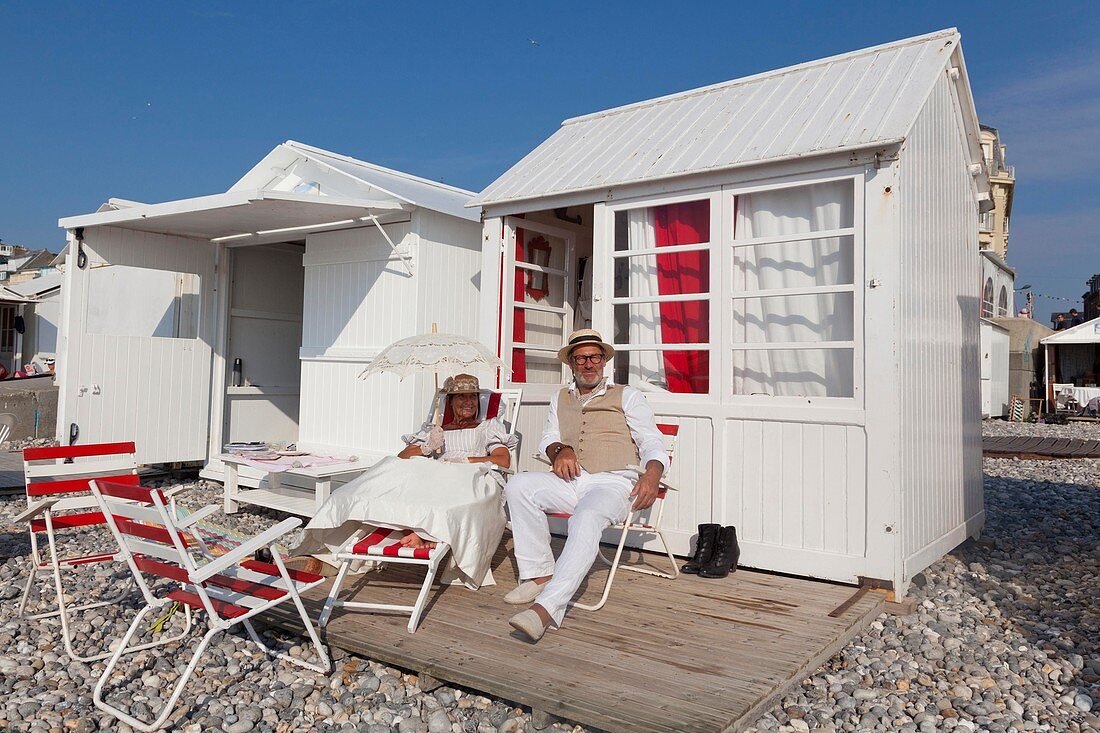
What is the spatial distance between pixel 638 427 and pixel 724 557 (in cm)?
88

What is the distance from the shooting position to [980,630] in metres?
4.27

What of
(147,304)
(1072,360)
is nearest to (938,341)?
(147,304)

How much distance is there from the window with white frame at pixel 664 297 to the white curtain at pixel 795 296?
0.77 feet

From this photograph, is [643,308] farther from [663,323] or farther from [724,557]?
[724,557]

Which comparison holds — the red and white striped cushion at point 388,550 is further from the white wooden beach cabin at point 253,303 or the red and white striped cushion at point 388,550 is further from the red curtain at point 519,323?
the white wooden beach cabin at point 253,303

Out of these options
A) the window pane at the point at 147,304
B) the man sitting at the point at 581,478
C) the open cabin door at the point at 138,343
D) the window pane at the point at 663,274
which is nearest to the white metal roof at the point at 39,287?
the window pane at the point at 147,304

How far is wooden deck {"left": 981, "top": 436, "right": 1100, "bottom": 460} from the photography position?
11.2 m

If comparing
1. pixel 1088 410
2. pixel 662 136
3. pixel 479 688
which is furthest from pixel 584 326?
pixel 1088 410

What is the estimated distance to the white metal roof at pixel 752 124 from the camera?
4.69m

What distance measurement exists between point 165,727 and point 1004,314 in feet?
93.4

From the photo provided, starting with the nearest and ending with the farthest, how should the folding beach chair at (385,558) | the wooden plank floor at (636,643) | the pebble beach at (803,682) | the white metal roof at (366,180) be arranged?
the wooden plank floor at (636,643) → the pebble beach at (803,682) → the folding beach chair at (385,558) → the white metal roof at (366,180)

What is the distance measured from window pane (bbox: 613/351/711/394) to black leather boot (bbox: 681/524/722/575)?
0.86m

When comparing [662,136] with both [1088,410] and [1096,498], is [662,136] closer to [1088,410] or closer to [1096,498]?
[1096,498]

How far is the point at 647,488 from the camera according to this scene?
167 inches
